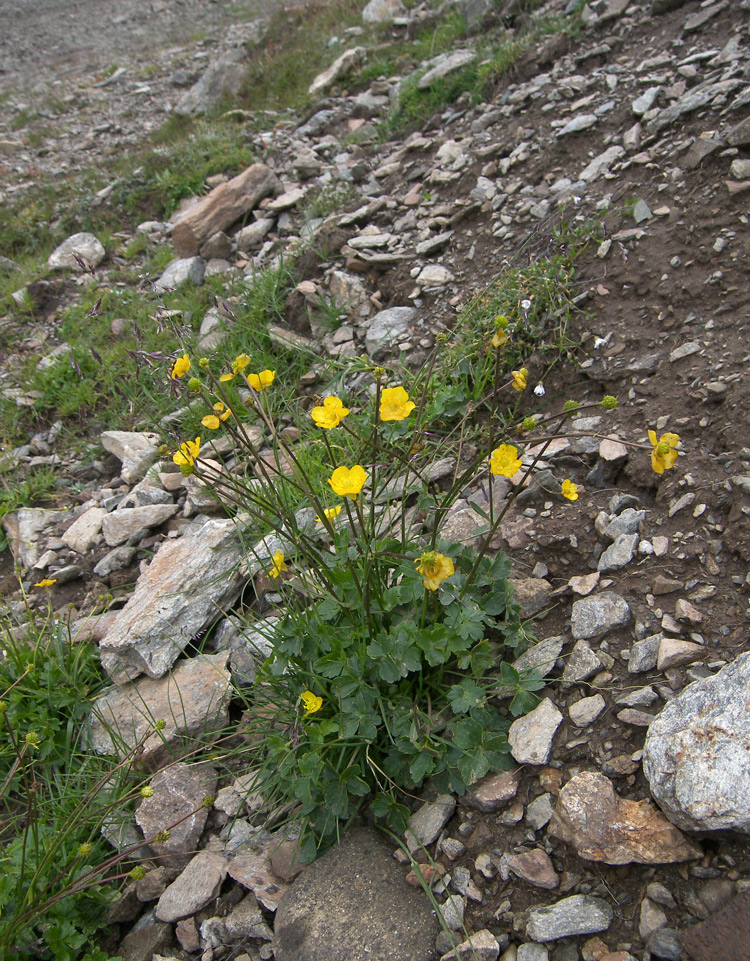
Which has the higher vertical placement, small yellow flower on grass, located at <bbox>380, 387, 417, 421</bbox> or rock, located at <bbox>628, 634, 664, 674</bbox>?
small yellow flower on grass, located at <bbox>380, 387, 417, 421</bbox>

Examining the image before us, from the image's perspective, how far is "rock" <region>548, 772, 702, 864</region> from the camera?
147 centimetres

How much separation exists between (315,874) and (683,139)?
11.6ft

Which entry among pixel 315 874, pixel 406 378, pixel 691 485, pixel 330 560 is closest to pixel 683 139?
pixel 406 378

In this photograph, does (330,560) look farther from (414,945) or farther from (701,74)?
(701,74)

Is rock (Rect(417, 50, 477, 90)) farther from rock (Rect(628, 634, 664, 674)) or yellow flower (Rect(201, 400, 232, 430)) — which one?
rock (Rect(628, 634, 664, 674))

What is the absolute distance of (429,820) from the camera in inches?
72.4

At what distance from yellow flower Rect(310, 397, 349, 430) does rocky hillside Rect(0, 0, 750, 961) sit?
0.72 metres

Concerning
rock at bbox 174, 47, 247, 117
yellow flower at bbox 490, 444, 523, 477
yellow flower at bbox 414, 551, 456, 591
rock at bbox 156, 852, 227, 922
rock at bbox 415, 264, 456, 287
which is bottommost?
rock at bbox 156, 852, 227, 922

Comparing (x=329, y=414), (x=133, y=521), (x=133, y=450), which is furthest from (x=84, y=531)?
(x=329, y=414)

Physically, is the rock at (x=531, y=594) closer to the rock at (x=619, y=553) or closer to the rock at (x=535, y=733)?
the rock at (x=619, y=553)

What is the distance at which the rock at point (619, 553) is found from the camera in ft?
6.70

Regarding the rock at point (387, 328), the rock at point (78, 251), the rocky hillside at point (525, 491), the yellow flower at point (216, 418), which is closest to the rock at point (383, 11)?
the rocky hillside at point (525, 491)

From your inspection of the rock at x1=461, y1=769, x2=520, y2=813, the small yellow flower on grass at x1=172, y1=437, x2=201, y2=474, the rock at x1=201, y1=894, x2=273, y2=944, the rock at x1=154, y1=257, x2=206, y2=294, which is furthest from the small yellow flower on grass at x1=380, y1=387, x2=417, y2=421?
the rock at x1=154, y1=257, x2=206, y2=294

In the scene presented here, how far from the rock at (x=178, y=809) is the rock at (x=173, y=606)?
436 millimetres
